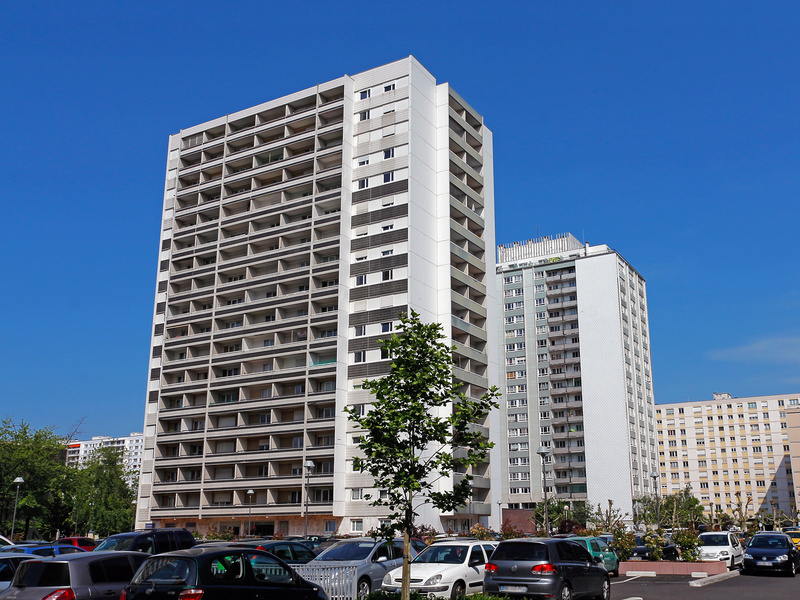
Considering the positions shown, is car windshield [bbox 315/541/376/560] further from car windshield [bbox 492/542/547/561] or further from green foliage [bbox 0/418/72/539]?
green foliage [bbox 0/418/72/539]

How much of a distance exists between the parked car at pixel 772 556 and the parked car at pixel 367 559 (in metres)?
16.9

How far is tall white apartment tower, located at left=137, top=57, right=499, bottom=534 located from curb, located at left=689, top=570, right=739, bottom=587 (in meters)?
30.1

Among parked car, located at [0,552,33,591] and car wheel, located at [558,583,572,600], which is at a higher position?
parked car, located at [0,552,33,591]

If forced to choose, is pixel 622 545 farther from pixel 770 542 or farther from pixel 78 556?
pixel 78 556

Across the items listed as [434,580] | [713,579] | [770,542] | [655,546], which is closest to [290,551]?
[434,580]

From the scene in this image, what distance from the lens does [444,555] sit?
809 inches

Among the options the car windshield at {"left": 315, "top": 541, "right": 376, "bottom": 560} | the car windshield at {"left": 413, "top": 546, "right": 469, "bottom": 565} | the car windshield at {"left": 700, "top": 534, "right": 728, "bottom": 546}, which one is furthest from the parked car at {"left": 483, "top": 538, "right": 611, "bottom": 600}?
the car windshield at {"left": 700, "top": 534, "right": 728, "bottom": 546}

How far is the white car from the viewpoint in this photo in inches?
757

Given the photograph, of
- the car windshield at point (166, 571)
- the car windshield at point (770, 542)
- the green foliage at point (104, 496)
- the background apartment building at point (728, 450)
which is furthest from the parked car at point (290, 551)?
the background apartment building at point (728, 450)

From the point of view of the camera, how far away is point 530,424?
10594 centimetres

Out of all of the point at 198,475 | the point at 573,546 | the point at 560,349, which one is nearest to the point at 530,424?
the point at 560,349

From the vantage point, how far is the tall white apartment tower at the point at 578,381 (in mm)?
98438

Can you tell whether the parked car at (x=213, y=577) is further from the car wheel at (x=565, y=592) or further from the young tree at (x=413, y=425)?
the car wheel at (x=565, y=592)

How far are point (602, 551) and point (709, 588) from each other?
397cm
